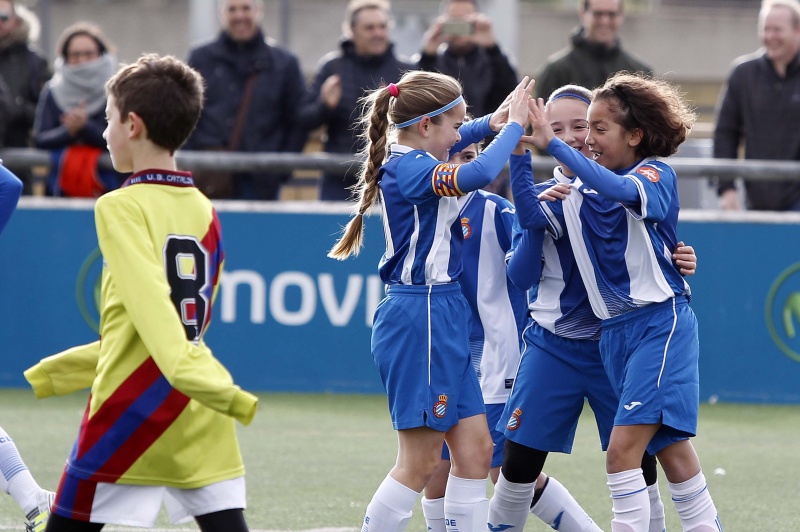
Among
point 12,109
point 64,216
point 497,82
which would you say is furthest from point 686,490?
point 12,109

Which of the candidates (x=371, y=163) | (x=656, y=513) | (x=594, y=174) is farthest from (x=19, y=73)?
(x=594, y=174)

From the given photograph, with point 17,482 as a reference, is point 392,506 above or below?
above

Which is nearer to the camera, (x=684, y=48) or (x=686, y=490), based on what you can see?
(x=686, y=490)

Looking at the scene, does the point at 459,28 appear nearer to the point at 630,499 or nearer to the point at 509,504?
the point at 509,504

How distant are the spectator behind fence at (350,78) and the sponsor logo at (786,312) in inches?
113

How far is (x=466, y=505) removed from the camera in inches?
181

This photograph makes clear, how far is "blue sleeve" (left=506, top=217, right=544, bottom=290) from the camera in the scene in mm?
4836

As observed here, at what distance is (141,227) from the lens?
3549 millimetres

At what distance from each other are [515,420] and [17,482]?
6.25ft

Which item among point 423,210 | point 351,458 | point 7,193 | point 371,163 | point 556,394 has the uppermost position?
point 371,163

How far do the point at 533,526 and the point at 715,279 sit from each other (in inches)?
146

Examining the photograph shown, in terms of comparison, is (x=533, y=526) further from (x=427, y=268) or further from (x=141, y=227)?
(x=141, y=227)

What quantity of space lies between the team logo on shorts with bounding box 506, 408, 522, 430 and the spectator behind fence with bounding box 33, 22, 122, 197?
17.1 feet

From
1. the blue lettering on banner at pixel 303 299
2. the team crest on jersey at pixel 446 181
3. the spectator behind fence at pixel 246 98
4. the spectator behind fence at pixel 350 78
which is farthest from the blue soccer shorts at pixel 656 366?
the spectator behind fence at pixel 246 98
